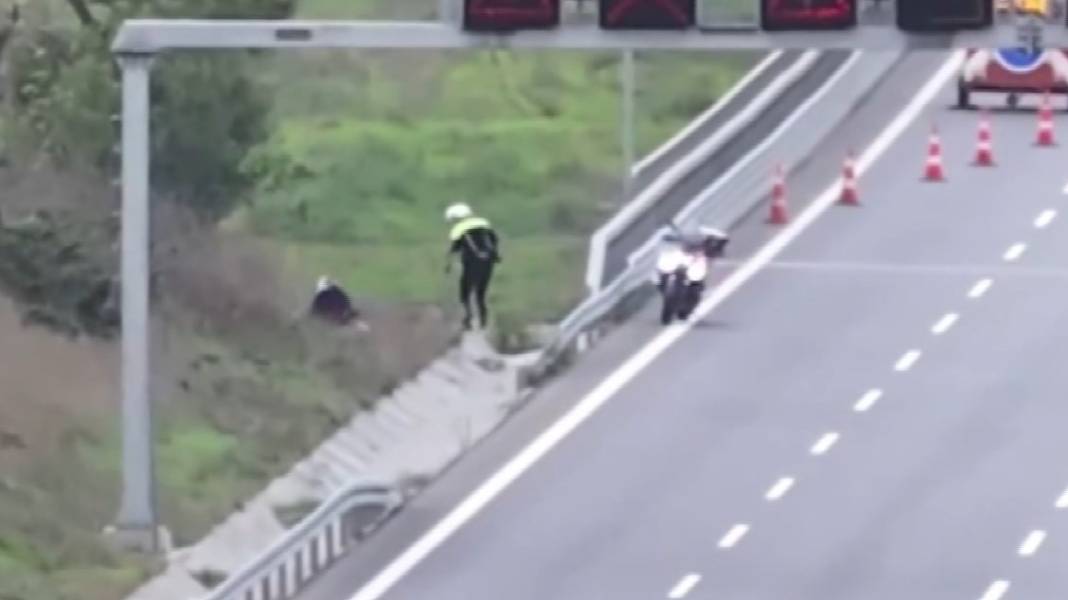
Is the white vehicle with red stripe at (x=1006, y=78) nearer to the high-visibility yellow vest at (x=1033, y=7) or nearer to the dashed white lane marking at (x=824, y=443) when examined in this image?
the dashed white lane marking at (x=824, y=443)

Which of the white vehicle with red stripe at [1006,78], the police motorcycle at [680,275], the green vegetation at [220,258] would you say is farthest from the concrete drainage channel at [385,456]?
the white vehicle with red stripe at [1006,78]

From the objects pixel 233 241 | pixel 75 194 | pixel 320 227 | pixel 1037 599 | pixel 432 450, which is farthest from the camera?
pixel 320 227

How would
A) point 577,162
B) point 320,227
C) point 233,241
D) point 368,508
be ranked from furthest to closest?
1. point 577,162
2. point 320,227
3. point 233,241
4. point 368,508

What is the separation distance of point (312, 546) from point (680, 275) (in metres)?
9.19

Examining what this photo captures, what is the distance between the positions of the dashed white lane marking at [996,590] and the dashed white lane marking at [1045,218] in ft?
49.4

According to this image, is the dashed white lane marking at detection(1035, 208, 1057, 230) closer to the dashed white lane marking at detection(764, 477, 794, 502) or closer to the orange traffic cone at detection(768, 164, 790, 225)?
the orange traffic cone at detection(768, 164, 790, 225)

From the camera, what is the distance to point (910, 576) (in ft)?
89.9

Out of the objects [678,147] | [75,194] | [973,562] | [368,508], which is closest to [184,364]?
[75,194]

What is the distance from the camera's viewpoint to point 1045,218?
1671 inches

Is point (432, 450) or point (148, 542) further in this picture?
point (432, 450)

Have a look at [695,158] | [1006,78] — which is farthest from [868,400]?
[1006,78]

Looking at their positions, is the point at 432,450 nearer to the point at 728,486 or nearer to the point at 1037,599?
the point at 728,486

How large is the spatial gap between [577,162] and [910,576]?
1944 cm

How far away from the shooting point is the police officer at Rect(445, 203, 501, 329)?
35656mm
